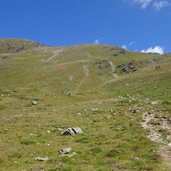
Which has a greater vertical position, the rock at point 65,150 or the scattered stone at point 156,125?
the scattered stone at point 156,125

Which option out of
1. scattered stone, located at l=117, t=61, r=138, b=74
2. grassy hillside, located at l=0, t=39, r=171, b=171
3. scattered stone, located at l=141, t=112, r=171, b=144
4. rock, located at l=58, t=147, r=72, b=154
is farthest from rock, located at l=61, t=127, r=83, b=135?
scattered stone, located at l=117, t=61, r=138, b=74

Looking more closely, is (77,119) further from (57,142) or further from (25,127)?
(57,142)


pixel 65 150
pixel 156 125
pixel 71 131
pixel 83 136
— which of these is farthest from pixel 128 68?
pixel 65 150

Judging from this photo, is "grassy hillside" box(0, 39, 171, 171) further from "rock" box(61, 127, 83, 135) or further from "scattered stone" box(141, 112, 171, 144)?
"rock" box(61, 127, 83, 135)

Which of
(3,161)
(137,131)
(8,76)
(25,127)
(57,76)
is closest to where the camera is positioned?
(3,161)

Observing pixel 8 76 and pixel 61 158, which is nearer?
pixel 61 158

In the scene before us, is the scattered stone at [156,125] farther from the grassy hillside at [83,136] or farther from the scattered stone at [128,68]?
→ the scattered stone at [128,68]

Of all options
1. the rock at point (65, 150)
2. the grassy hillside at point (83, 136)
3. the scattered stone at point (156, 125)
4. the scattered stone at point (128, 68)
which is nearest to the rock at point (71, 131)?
the grassy hillside at point (83, 136)

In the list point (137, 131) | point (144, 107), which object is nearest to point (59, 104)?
point (144, 107)

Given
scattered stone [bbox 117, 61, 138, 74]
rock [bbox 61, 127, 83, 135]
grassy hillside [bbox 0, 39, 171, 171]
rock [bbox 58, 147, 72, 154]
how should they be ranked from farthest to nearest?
scattered stone [bbox 117, 61, 138, 74]
rock [bbox 61, 127, 83, 135]
rock [bbox 58, 147, 72, 154]
grassy hillside [bbox 0, 39, 171, 171]

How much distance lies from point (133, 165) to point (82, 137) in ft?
26.2

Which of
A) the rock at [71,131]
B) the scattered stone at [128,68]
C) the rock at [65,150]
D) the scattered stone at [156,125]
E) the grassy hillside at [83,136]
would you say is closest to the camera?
the grassy hillside at [83,136]

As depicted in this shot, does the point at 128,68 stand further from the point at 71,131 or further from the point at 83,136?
the point at 83,136

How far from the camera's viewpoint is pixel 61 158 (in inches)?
934
